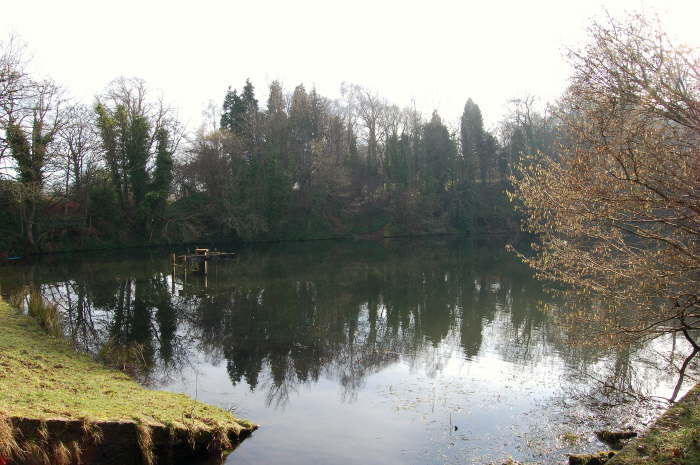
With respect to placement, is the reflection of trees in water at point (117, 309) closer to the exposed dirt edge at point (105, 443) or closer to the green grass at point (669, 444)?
the exposed dirt edge at point (105, 443)

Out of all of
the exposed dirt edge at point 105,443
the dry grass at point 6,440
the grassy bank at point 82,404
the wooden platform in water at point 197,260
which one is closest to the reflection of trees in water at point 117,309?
the wooden platform in water at point 197,260

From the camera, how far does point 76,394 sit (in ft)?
24.1

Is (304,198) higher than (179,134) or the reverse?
the reverse

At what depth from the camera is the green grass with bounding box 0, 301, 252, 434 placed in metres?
6.44

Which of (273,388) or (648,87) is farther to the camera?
(273,388)

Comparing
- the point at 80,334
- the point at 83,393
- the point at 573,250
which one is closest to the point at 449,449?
the point at 573,250

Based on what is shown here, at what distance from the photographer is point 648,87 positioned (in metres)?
6.79

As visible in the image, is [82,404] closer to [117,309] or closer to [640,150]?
[640,150]

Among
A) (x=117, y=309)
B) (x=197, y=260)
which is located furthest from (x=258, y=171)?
(x=117, y=309)

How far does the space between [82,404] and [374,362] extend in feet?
24.5

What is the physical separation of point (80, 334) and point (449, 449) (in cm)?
1110

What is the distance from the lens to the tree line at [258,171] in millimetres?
36000

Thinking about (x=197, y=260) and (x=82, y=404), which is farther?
(x=197, y=260)

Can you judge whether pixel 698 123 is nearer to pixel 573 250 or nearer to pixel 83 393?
pixel 573 250
